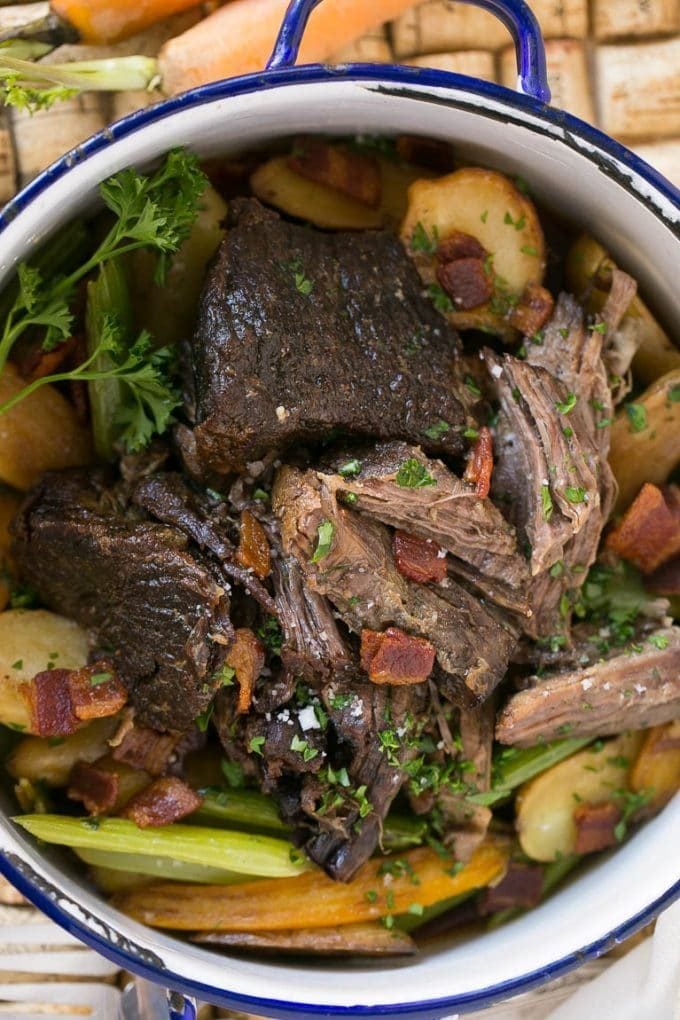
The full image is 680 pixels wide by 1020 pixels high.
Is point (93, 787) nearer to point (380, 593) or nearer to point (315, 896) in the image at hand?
point (315, 896)

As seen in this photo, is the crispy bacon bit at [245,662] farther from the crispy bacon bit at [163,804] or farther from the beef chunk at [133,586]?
the crispy bacon bit at [163,804]

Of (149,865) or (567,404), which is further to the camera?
(149,865)

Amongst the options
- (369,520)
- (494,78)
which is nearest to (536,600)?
(369,520)

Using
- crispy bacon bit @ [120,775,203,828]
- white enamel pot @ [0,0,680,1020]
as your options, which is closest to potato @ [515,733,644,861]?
white enamel pot @ [0,0,680,1020]

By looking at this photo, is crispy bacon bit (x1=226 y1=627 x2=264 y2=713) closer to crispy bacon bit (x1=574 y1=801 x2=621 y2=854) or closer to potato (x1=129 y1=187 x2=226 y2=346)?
potato (x1=129 y1=187 x2=226 y2=346)

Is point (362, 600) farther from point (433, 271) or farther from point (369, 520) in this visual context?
point (433, 271)

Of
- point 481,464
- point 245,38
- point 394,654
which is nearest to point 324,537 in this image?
point 394,654

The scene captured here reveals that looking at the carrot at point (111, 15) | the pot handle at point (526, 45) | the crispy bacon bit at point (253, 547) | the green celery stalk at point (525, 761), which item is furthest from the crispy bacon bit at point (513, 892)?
the carrot at point (111, 15)
